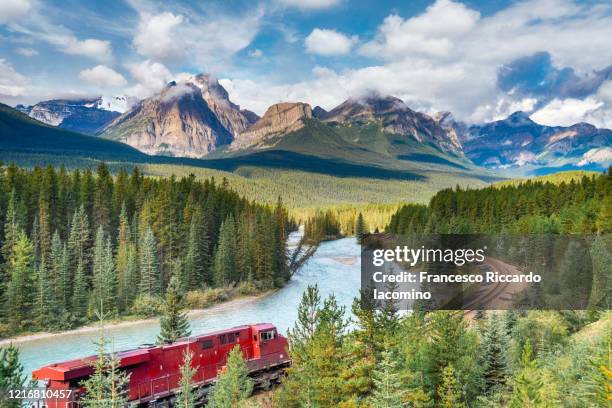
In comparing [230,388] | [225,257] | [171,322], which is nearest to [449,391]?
[230,388]

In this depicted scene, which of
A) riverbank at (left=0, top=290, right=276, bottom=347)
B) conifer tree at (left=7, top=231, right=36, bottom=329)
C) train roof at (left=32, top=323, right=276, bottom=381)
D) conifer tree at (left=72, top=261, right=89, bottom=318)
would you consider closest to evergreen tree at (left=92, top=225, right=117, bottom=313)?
conifer tree at (left=72, top=261, right=89, bottom=318)

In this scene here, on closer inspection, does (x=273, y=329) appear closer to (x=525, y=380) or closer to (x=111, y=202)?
(x=525, y=380)

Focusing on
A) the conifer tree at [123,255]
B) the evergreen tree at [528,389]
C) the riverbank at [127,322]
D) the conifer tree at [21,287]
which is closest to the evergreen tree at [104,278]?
the conifer tree at [123,255]

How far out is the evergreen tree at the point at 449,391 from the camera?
24297mm

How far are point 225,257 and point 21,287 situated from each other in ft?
106

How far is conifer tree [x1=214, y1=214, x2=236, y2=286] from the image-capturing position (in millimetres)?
86125

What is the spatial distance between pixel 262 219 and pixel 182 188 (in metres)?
17.1

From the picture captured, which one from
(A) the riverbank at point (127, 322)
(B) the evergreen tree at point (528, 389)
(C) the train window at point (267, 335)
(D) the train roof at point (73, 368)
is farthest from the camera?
(A) the riverbank at point (127, 322)

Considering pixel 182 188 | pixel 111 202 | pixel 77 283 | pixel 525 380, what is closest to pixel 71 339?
pixel 77 283

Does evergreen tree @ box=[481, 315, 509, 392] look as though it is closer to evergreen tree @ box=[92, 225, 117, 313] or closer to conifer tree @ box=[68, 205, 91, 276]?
evergreen tree @ box=[92, 225, 117, 313]

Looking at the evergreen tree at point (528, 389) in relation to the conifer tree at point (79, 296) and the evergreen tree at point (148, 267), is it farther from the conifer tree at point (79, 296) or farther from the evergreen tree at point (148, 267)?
the evergreen tree at point (148, 267)

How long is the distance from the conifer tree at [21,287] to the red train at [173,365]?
36.2 m

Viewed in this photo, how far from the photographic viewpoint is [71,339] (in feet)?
195

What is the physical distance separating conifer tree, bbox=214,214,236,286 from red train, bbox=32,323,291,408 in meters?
46.1
